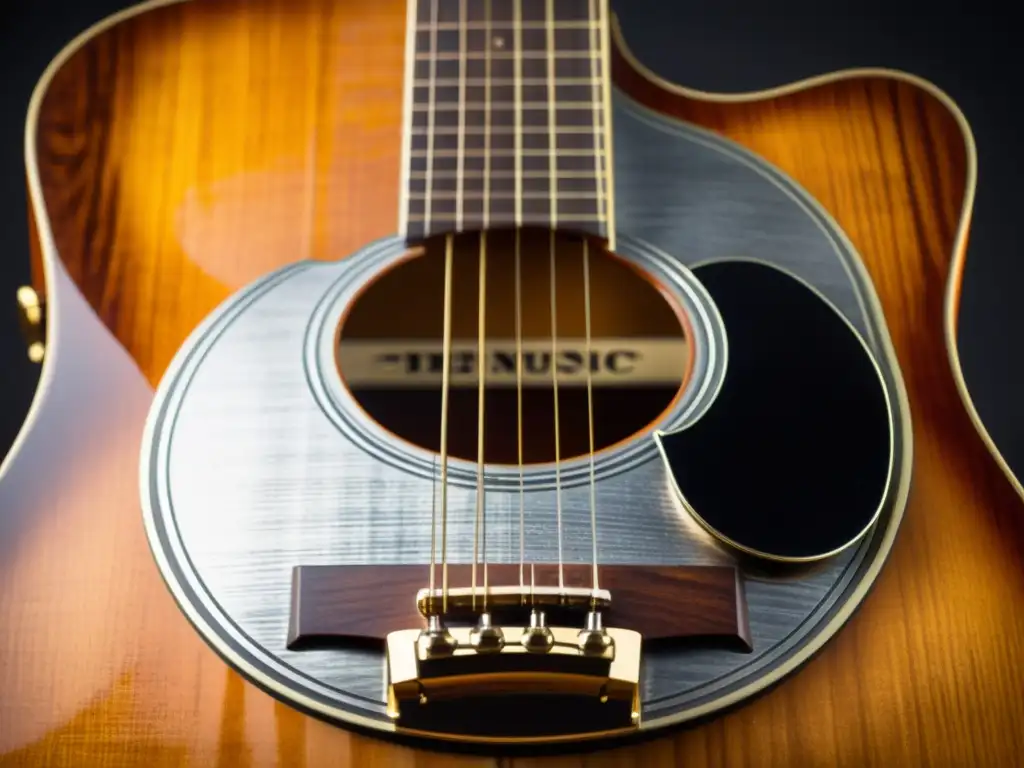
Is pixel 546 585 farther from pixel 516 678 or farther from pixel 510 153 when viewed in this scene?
pixel 510 153

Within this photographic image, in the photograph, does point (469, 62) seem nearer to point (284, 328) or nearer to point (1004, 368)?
point (284, 328)

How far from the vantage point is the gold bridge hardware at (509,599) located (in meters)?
0.66

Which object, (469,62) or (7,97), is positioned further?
(7,97)

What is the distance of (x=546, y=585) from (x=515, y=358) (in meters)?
0.32

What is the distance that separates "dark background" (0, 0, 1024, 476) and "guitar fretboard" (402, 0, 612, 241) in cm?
37

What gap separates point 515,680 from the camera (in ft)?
2.08

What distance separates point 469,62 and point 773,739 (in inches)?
23.6

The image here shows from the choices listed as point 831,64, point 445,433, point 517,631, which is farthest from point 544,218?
point 831,64

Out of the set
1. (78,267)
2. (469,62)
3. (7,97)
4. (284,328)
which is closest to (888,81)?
(469,62)

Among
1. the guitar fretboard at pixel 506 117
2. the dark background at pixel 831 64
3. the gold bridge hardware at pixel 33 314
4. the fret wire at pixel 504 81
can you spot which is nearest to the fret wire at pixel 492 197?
the guitar fretboard at pixel 506 117

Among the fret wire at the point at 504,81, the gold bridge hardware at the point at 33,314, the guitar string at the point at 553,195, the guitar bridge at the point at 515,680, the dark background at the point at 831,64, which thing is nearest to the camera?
the guitar bridge at the point at 515,680

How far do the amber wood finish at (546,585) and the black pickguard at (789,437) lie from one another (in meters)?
0.04

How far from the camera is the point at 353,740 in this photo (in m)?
0.64

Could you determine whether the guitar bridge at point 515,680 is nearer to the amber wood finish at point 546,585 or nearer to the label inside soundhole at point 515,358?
the amber wood finish at point 546,585
